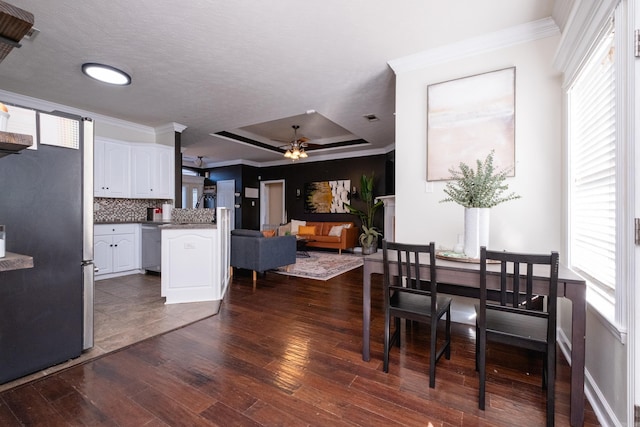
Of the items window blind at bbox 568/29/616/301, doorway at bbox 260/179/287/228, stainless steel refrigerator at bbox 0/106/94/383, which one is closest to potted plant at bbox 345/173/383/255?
doorway at bbox 260/179/287/228

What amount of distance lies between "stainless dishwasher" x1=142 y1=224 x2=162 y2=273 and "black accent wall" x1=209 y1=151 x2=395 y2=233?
399 cm

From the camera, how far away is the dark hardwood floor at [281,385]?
1468 millimetres

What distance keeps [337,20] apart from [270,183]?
716 centimetres

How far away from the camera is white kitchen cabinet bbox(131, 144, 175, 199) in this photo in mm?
4863

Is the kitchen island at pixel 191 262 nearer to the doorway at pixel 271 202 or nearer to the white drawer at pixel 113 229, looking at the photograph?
the white drawer at pixel 113 229

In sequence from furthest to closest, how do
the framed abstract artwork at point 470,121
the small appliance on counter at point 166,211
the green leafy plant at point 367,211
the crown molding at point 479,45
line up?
the green leafy plant at point 367,211 < the small appliance on counter at point 166,211 < the framed abstract artwork at point 470,121 < the crown molding at point 479,45

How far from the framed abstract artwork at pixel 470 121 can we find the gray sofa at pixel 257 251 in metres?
2.59

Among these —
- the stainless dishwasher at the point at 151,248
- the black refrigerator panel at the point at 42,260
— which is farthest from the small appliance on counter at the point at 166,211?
the black refrigerator panel at the point at 42,260

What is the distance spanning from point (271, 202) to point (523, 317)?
331 inches

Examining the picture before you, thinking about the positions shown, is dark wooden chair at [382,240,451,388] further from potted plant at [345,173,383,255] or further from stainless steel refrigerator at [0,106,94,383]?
potted plant at [345,173,383,255]

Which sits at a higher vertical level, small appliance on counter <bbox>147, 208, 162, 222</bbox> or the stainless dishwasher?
small appliance on counter <bbox>147, 208, 162, 222</bbox>

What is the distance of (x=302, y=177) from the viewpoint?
27.7 feet

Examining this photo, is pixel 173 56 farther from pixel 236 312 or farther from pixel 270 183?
pixel 270 183

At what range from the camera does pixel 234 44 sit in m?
2.64
